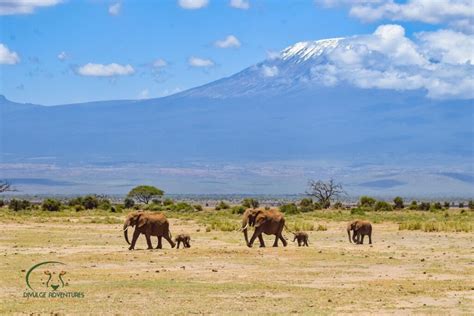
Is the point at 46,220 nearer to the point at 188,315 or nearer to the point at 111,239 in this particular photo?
the point at 111,239

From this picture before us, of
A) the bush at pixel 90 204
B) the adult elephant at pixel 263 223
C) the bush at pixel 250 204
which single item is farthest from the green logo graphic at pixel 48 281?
the bush at pixel 90 204

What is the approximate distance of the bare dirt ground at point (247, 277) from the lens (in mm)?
20781

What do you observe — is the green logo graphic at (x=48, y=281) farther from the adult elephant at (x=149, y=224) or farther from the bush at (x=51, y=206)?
the bush at (x=51, y=206)

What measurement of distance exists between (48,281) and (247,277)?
16.5 ft

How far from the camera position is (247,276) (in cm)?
2600

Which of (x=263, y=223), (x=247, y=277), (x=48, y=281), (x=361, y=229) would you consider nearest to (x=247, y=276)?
(x=247, y=277)

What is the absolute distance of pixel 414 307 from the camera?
68.4 feet

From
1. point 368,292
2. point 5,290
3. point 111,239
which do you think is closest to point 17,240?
point 111,239

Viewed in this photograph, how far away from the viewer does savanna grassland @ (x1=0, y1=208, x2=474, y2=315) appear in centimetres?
2080

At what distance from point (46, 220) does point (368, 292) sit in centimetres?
3622

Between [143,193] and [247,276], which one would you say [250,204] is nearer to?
[143,193]

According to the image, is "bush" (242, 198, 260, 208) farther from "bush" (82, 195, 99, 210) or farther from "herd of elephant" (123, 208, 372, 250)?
"herd of elephant" (123, 208, 372, 250)

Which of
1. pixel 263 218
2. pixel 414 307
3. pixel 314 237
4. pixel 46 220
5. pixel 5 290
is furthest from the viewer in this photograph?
pixel 46 220

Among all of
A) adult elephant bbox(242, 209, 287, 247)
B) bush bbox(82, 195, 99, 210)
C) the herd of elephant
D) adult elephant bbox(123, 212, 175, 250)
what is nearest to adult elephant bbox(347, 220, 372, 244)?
the herd of elephant
